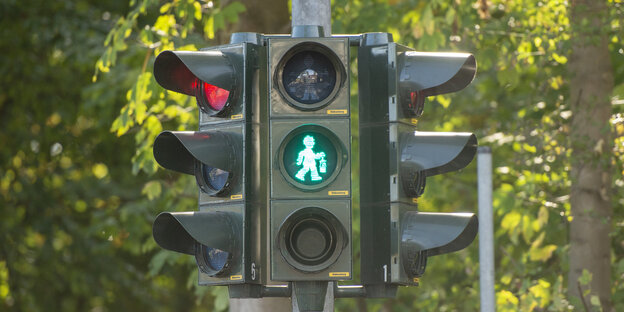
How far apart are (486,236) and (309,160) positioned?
91 cm

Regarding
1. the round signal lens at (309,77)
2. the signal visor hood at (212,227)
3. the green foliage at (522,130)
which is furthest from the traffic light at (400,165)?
the green foliage at (522,130)

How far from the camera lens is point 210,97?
18.6 feet

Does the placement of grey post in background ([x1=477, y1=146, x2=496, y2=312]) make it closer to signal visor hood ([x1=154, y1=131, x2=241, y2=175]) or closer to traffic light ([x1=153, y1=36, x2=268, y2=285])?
traffic light ([x1=153, y1=36, x2=268, y2=285])

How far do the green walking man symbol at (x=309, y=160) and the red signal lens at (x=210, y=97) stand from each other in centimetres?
51

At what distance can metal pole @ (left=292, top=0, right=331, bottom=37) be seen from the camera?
5684 mm

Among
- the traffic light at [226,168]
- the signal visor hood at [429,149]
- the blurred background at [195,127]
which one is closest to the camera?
the traffic light at [226,168]

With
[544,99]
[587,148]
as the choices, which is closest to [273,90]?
[587,148]

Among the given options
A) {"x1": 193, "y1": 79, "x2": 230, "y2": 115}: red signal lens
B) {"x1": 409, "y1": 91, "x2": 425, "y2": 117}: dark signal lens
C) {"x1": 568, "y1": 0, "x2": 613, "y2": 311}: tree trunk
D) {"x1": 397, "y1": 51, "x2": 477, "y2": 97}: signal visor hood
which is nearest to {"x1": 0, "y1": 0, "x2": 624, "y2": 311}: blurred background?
{"x1": 568, "y1": 0, "x2": 613, "y2": 311}: tree trunk

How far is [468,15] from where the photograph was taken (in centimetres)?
1221

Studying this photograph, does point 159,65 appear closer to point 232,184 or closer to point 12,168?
point 232,184

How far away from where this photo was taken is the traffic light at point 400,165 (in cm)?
543

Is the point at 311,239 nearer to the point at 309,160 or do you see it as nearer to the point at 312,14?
the point at 309,160

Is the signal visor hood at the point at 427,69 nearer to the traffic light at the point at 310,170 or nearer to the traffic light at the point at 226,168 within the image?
the traffic light at the point at 310,170

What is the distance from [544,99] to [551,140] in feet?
4.05
